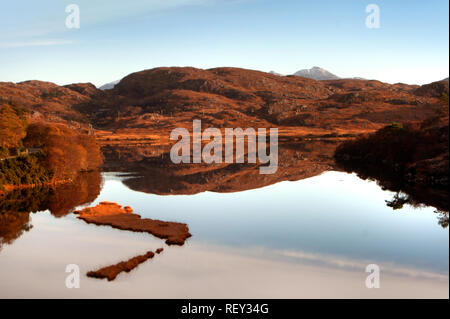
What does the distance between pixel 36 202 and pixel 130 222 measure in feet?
44.7

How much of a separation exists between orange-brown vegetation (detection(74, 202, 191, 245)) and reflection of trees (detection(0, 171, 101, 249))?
3150mm

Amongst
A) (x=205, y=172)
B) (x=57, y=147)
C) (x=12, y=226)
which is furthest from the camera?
(x=205, y=172)

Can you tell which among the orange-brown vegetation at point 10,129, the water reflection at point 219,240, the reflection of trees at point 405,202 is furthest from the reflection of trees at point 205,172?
the reflection of trees at point 405,202

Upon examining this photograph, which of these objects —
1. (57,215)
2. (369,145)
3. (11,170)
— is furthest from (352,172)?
(11,170)

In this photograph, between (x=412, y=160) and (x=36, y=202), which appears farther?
(x=412, y=160)

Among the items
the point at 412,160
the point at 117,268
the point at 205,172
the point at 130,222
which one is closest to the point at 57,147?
the point at 130,222

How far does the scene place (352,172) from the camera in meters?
63.4

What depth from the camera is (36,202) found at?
41.0 meters

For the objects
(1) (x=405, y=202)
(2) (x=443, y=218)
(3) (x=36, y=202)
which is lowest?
(2) (x=443, y=218)

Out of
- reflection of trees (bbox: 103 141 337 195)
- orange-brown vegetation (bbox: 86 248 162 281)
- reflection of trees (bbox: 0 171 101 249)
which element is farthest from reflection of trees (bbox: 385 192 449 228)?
reflection of trees (bbox: 0 171 101 249)

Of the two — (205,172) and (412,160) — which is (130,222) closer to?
(205,172)

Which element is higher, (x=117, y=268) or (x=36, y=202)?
(x=36, y=202)

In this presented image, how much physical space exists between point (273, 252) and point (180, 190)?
87.0ft

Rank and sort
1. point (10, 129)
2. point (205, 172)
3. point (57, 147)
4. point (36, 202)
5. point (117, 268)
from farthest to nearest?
point (205, 172)
point (57, 147)
point (10, 129)
point (36, 202)
point (117, 268)
